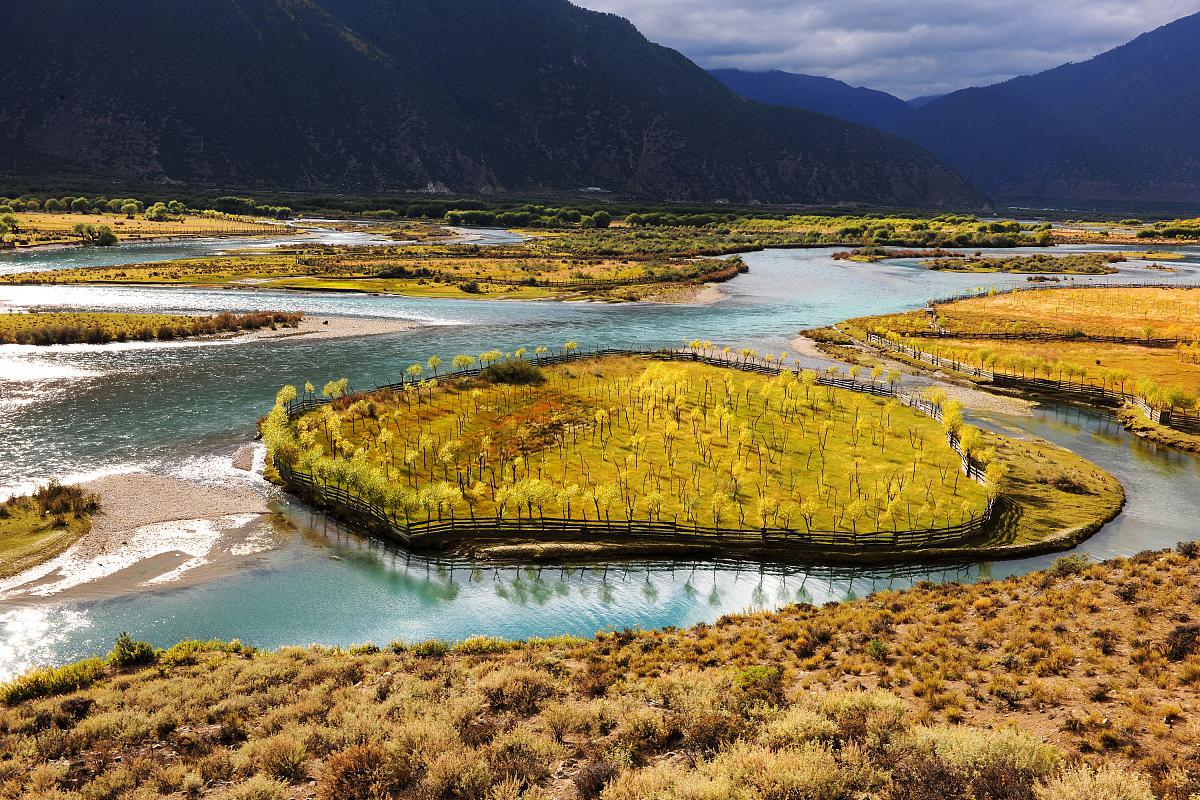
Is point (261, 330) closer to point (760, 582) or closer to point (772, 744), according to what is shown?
point (760, 582)

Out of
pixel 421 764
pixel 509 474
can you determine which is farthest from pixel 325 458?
pixel 421 764

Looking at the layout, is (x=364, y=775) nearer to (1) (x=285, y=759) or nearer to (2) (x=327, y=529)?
(1) (x=285, y=759)

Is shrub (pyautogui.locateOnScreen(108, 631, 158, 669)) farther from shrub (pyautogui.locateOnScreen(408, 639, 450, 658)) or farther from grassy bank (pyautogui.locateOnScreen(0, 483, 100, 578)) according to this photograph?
grassy bank (pyautogui.locateOnScreen(0, 483, 100, 578))

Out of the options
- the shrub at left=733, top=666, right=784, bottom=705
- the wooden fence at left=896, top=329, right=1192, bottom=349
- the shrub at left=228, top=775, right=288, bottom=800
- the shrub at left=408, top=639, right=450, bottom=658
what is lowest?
the shrub at left=408, top=639, right=450, bottom=658

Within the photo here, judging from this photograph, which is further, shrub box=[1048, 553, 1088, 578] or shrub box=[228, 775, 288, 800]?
shrub box=[1048, 553, 1088, 578]

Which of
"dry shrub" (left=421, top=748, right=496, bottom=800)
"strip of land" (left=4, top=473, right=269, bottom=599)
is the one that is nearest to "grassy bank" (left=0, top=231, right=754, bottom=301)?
"strip of land" (left=4, top=473, right=269, bottom=599)

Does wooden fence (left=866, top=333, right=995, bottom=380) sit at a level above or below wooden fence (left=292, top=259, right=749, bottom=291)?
below

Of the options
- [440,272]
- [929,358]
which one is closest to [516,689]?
[929,358]

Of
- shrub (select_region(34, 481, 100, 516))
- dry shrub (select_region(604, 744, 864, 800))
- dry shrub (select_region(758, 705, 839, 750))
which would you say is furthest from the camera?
shrub (select_region(34, 481, 100, 516))
